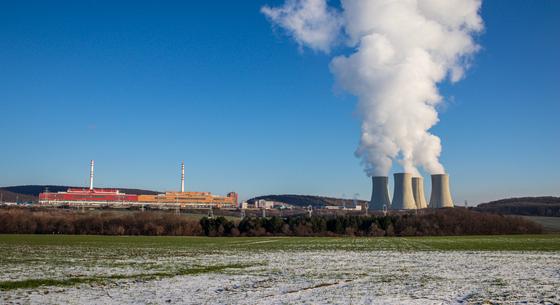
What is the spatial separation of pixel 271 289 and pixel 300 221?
54.6 meters

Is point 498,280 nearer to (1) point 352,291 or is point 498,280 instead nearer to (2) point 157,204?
(1) point 352,291

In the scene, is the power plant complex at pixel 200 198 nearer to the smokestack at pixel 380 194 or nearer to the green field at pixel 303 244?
the smokestack at pixel 380 194

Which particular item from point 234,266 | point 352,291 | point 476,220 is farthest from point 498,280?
point 476,220

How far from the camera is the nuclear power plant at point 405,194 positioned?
64.6 metres

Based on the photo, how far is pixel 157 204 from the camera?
5620 inches

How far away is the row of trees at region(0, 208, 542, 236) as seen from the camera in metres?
64.4

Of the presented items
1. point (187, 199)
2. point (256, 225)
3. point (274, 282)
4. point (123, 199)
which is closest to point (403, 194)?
point (256, 225)

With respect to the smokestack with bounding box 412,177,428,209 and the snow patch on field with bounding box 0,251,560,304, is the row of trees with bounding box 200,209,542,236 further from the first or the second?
the snow patch on field with bounding box 0,251,560,304

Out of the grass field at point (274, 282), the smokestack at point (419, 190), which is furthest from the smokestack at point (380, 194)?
the grass field at point (274, 282)

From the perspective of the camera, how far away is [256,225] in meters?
65.2

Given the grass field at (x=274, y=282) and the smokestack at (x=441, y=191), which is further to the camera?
the smokestack at (x=441, y=191)

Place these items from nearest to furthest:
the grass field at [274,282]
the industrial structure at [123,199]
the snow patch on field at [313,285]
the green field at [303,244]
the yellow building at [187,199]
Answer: the snow patch on field at [313,285] → the grass field at [274,282] → the green field at [303,244] → the industrial structure at [123,199] → the yellow building at [187,199]

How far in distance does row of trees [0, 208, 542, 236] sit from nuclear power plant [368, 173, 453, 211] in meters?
2.22

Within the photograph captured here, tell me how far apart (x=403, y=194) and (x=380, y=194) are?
429 centimetres
